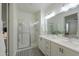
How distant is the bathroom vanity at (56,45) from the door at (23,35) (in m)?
0.19

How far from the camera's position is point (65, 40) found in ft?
4.50

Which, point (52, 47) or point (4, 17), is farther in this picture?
point (52, 47)

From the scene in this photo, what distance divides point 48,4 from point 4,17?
599mm

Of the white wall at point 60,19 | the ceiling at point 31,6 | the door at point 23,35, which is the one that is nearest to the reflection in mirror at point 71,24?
the white wall at point 60,19

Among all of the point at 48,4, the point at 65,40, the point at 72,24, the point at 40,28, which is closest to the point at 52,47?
the point at 65,40

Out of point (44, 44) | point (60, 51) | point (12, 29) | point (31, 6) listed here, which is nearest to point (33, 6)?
point (31, 6)

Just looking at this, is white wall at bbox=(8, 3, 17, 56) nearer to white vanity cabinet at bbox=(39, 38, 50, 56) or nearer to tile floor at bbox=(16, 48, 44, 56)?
tile floor at bbox=(16, 48, 44, 56)

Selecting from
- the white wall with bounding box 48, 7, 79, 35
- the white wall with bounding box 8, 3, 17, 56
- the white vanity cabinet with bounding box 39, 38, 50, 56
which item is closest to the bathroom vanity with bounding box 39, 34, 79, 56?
the white vanity cabinet with bounding box 39, 38, 50, 56

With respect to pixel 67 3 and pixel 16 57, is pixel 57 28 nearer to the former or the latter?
pixel 67 3

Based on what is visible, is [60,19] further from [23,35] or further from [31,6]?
[23,35]

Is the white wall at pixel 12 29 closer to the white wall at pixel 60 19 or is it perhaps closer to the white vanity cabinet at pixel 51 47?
the white vanity cabinet at pixel 51 47

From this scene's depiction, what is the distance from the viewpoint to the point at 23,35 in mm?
1364

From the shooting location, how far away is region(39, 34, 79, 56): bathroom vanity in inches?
50.9

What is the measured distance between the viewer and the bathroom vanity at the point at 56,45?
1292 mm
